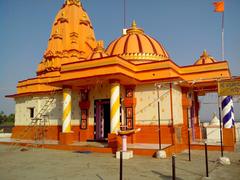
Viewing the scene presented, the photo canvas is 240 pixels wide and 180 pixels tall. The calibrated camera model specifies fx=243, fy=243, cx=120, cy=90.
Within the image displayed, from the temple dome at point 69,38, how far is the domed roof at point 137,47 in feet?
14.1

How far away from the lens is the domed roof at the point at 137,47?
16.8 m

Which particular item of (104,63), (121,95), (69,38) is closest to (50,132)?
(121,95)

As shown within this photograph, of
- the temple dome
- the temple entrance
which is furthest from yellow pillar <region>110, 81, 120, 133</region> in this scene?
the temple dome

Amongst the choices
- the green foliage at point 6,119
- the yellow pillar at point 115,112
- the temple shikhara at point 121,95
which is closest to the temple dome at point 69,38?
the temple shikhara at point 121,95

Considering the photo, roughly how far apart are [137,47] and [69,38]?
310 inches

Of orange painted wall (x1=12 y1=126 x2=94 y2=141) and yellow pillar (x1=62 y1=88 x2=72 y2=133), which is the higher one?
yellow pillar (x1=62 y1=88 x2=72 y2=133)

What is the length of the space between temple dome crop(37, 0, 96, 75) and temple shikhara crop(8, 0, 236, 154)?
343 mm

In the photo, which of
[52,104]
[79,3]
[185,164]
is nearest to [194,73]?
[185,164]

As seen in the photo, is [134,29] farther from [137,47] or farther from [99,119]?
[99,119]

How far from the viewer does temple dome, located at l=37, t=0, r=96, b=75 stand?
21.1 meters

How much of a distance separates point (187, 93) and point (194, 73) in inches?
53.4

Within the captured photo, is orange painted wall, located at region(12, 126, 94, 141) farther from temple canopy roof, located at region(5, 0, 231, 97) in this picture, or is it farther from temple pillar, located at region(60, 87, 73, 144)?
temple canopy roof, located at region(5, 0, 231, 97)

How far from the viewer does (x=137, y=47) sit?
17.2m

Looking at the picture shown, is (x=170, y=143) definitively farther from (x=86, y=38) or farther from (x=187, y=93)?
(x=86, y=38)
